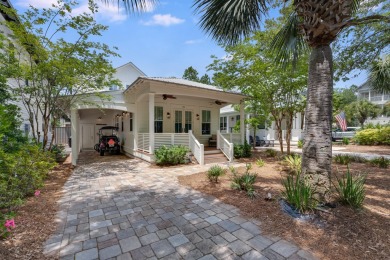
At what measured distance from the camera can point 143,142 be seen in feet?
33.6

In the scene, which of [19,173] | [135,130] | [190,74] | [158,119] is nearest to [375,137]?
[158,119]

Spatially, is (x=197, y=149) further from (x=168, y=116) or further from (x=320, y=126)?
(x=320, y=126)

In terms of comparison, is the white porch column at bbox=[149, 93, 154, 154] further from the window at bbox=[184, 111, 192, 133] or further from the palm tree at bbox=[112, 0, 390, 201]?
the palm tree at bbox=[112, 0, 390, 201]

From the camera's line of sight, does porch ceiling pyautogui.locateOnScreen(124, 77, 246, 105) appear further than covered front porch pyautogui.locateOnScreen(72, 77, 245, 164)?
No

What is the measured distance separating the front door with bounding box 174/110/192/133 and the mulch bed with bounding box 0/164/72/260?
7745mm

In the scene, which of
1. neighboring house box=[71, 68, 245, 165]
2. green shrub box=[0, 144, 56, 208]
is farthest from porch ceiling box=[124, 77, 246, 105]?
green shrub box=[0, 144, 56, 208]

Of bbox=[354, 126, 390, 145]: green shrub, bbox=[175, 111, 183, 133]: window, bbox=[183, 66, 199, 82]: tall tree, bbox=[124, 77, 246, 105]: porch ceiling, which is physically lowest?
bbox=[354, 126, 390, 145]: green shrub

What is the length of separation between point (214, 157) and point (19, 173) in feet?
25.5

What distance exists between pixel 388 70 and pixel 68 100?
13.6 meters

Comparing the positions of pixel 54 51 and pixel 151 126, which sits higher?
pixel 54 51

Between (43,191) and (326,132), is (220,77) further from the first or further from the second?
(43,191)

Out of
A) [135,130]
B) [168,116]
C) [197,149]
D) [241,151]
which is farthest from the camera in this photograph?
[168,116]

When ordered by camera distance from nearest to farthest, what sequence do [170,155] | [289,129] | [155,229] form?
[155,229] < [170,155] < [289,129]

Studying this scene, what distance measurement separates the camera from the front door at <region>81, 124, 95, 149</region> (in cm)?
1702
